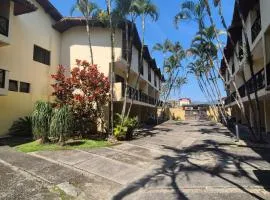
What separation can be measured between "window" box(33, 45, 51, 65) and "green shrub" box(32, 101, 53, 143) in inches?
248

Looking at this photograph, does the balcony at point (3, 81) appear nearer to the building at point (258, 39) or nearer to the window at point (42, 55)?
the window at point (42, 55)

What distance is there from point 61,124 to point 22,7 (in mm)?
7755

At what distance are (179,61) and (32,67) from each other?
26.3 metres

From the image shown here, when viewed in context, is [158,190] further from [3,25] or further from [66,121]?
[3,25]

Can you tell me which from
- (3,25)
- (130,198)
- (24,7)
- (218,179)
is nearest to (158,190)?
(130,198)

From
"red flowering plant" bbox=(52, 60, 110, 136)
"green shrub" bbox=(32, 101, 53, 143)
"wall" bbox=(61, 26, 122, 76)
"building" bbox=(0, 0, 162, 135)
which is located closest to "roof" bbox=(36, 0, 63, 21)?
"building" bbox=(0, 0, 162, 135)

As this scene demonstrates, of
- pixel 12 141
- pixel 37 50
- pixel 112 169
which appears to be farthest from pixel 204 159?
pixel 37 50

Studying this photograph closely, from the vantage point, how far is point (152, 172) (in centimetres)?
964

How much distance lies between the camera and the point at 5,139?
1495cm

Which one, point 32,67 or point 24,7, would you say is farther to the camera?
point 32,67

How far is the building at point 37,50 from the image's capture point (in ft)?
50.4

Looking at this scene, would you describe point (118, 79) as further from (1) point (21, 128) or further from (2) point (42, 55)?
(1) point (21, 128)

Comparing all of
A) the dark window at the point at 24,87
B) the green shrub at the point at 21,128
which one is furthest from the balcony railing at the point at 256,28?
the green shrub at the point at 21,128

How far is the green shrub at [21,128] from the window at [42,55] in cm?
449
